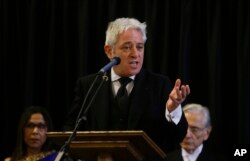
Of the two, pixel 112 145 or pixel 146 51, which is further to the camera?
pixel 146 51

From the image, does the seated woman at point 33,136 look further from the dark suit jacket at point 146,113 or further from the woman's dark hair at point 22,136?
the dark suit jacket at point 146,113

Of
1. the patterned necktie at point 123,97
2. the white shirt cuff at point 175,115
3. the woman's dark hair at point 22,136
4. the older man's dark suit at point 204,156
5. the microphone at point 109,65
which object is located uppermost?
the microphone at point 109,65

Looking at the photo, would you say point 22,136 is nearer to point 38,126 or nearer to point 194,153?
point 38,126

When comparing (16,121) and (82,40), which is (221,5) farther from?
(16,121)

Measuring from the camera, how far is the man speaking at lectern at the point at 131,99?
277 cm

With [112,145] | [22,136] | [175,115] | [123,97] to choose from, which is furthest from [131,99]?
[22,136]

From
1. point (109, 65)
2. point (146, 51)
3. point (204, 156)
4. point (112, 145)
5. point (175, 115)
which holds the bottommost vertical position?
point (204, 156)

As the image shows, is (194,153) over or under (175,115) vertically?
under

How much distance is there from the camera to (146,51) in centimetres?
468

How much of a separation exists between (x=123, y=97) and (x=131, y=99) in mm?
44

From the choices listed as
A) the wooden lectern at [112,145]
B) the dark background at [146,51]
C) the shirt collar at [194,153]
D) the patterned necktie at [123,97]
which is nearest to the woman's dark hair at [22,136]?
the dark background at [146,51]

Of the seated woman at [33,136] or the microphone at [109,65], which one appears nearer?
the microphone at [109,65]

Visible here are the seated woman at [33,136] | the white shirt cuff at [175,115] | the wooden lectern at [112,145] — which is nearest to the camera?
the wooden lectern at [112,145]

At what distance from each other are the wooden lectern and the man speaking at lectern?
0.24 metres
